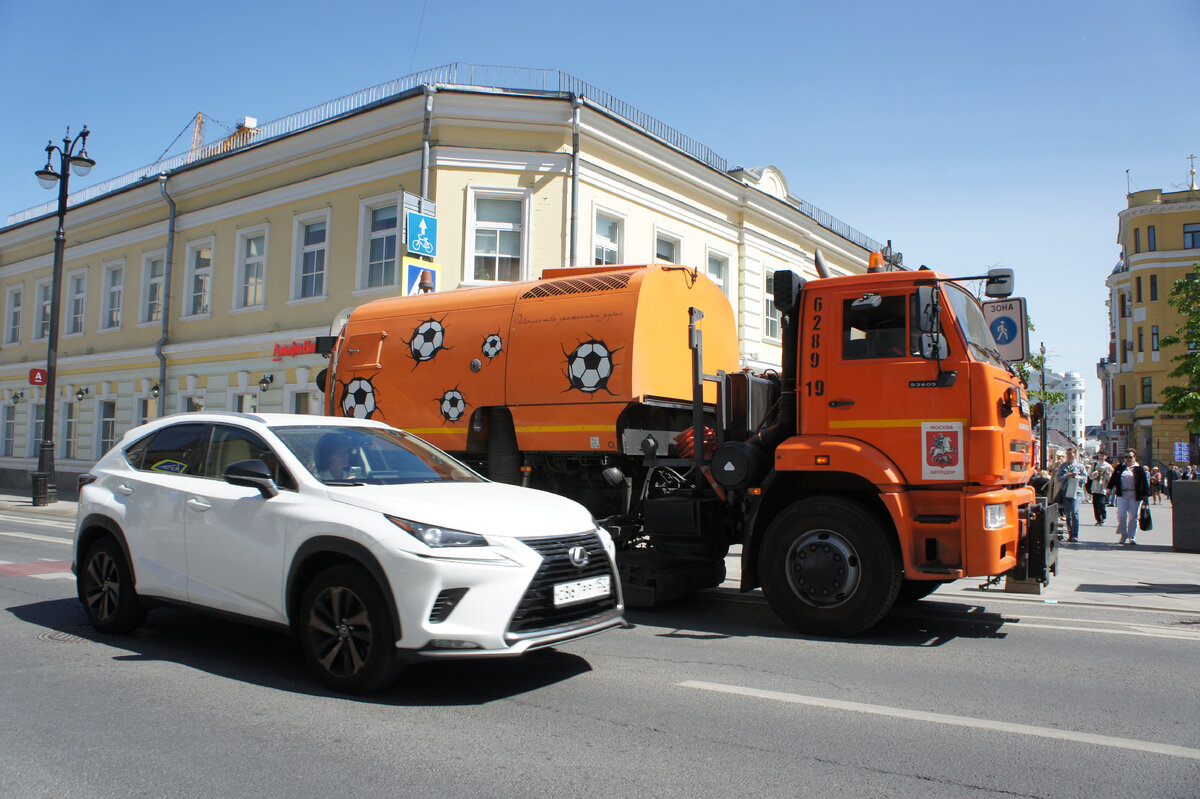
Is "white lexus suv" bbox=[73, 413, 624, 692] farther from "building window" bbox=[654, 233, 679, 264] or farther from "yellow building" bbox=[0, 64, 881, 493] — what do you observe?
"building window" bbox=[654, 233, 679, 264]

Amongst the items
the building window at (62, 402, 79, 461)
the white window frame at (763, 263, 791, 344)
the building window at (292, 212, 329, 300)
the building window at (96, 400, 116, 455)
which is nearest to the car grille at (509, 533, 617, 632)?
the building window at (292, 212, 329, 300)

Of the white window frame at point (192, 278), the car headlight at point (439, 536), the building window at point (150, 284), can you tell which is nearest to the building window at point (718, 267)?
the white window frame at point (192, 278)

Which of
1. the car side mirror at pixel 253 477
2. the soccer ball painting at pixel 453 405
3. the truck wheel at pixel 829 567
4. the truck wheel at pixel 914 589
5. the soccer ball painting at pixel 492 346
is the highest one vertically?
the soccer ball painting at pixel 492 346

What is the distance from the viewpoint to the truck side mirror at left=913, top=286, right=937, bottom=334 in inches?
256

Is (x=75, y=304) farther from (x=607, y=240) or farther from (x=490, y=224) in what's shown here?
(x=607, y=240)

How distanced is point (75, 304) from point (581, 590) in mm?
28192

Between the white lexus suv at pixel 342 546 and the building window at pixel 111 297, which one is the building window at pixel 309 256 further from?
Answer: the white lexus suv at pixel 342 546

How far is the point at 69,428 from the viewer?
27.4 meters

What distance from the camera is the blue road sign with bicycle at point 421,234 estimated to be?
16.0m

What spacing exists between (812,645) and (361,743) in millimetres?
3641

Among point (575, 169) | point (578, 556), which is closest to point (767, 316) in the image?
point (575, 169)

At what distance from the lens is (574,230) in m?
17.5

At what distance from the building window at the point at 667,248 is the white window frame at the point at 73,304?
18513mm

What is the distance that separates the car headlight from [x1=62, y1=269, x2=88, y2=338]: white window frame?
27.0m
